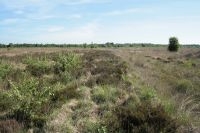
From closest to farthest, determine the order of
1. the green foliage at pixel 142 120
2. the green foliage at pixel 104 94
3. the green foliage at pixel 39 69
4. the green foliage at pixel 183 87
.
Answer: the green foliage at pixel 142 120, the green foliage at pixel 104 94, the green foliage at pixel 183 87, the green foliage at pixel 39 69

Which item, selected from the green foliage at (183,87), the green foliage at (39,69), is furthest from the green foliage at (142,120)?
the green foliage at (39,69)

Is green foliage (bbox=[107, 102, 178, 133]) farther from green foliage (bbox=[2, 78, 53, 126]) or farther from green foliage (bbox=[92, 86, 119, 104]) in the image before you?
green foliage (bbox=[2, 78, 53, 126])

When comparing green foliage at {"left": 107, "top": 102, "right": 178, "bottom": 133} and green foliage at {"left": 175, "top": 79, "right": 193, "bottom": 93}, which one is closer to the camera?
green foliage at {"left": 107, "top": 102, "right": 178, "bottom": 133}

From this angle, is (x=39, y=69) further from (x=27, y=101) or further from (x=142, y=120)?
(x=142, y=120)

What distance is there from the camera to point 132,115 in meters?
8.71

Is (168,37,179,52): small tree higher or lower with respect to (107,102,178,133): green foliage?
higher

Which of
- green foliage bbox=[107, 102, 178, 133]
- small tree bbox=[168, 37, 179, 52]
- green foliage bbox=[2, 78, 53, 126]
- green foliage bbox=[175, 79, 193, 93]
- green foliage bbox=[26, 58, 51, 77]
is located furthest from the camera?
small tree bbox=[168, 37, 179, 52]

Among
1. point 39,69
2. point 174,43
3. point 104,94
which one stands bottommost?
point 104,94

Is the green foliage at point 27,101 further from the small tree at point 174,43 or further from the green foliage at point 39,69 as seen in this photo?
the small tree at point 174,43

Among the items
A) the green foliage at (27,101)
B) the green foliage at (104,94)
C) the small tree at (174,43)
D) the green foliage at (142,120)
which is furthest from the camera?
the small tree at (174,43)

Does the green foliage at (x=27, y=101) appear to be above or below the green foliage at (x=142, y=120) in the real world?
above

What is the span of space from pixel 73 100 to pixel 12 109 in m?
2.03

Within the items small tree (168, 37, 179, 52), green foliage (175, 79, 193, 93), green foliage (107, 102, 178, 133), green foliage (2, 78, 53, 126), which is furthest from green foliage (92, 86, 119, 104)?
small tree (168, 37, 179, 52)

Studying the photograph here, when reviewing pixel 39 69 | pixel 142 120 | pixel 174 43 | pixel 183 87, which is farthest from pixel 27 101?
pixel 174 43
